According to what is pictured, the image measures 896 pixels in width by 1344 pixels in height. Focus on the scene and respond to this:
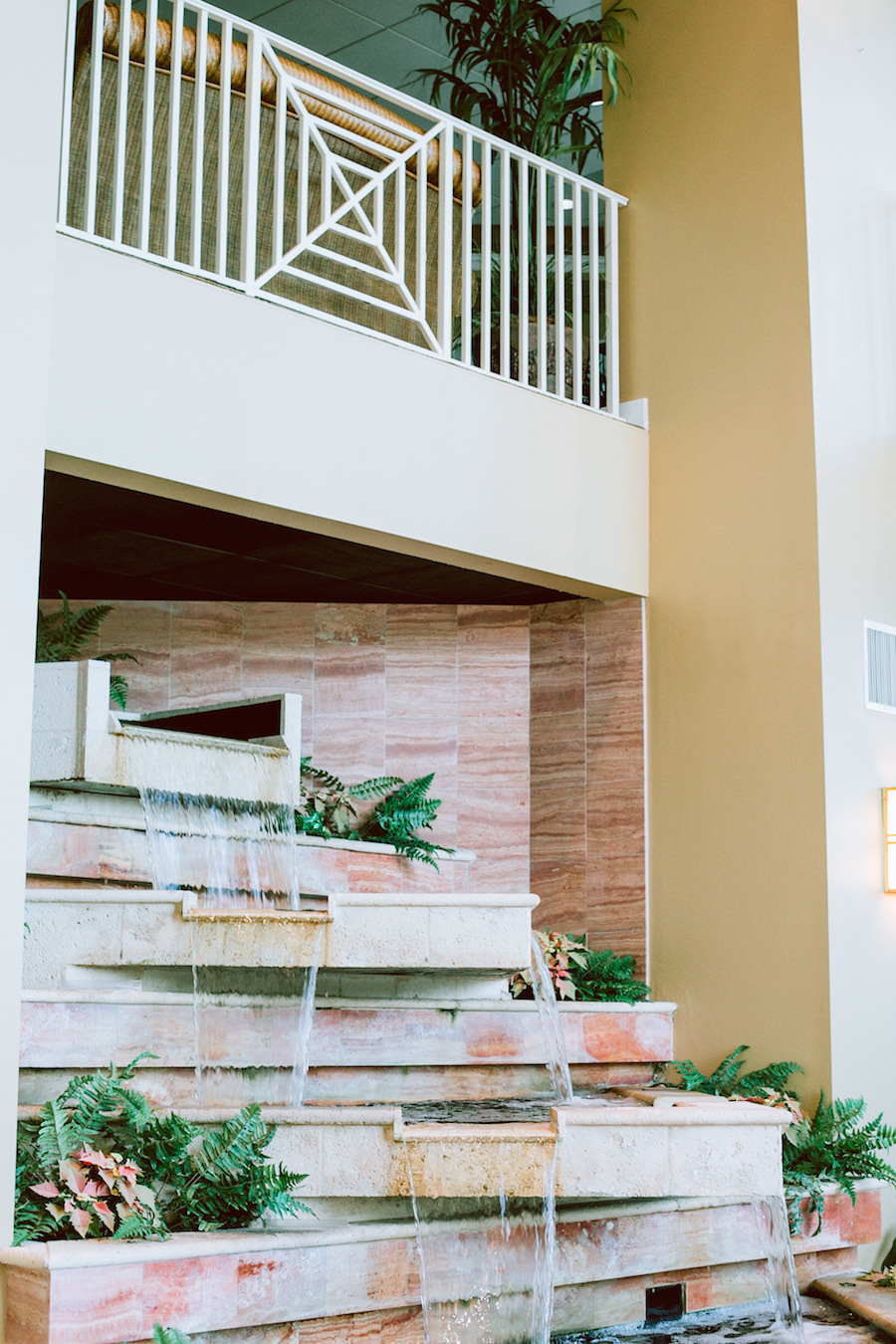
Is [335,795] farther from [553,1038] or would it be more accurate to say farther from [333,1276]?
[333,1276]

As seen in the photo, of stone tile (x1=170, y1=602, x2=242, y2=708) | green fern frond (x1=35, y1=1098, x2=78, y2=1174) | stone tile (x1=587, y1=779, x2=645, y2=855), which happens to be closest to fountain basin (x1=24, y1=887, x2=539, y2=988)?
green fern frond (x1=35, y1=1098, x2=78, y2=1174)

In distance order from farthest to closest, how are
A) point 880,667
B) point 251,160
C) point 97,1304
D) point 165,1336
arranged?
point 880,667, point 251,160, point 97,1304, point 165,1336

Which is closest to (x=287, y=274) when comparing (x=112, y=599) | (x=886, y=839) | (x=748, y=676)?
(x=112, y=599)

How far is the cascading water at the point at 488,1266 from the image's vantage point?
12.7 ft

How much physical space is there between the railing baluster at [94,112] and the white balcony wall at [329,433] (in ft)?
0.57

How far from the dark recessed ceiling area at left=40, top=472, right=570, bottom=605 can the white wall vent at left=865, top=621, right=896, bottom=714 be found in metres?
1.41

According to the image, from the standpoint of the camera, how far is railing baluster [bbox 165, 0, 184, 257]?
187 inches

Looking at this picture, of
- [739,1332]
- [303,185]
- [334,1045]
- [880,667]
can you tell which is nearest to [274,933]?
[334,1045]

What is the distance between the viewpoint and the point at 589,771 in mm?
6355

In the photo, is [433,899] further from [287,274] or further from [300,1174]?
[287,274]

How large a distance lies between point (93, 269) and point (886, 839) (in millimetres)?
3719

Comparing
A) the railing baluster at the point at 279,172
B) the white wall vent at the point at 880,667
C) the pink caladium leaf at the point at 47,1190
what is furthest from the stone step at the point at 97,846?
the white wall vent at the point at 880,667

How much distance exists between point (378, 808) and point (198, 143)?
2998 millimetres

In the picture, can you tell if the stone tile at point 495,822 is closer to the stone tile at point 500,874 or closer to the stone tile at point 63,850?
the stone tile at point 500,874
